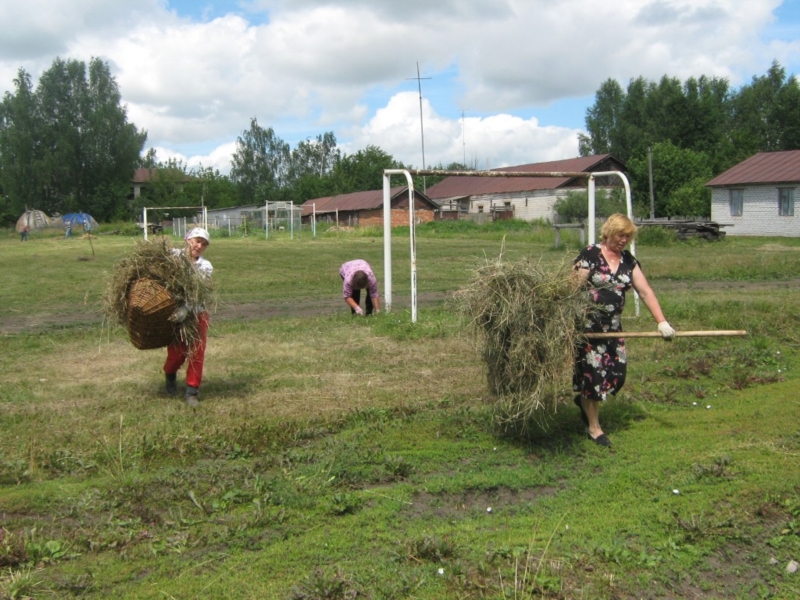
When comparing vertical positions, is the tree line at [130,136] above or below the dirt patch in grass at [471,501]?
above

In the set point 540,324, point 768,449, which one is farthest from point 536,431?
point 768,449

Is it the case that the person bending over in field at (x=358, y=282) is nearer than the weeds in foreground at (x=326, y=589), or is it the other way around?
the weeds in foreground at (x=326, y=589)

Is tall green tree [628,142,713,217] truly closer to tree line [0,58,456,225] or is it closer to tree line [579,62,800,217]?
tree line [579,62,800,217]

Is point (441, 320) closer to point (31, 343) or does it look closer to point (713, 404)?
point (713, 404)

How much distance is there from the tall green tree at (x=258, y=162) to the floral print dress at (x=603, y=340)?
99.4 metres

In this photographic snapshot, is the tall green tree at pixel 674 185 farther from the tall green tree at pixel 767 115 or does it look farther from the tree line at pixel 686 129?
the tall green tree at pixel 767 115

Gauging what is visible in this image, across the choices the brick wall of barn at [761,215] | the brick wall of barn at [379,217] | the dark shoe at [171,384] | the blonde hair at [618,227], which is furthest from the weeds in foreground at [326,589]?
the brick wall of barn at [379,217]

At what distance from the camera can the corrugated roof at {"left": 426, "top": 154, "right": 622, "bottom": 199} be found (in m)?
53.9

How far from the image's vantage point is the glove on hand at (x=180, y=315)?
679 cm

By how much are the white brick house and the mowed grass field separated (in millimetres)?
33432

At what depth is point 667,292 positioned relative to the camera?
50.7 ft

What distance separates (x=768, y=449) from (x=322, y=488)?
3220 millimetres

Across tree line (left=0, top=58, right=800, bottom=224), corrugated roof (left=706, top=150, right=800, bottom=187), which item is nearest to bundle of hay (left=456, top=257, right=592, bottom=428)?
corrugated roof (left=706, top=150, right=800, bottom=187)

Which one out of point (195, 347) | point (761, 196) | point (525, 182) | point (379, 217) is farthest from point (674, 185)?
point (195, 347)
